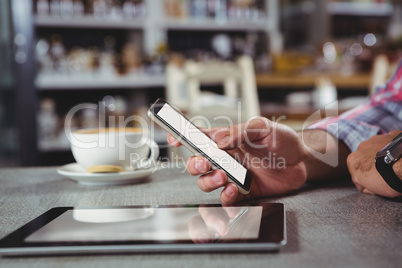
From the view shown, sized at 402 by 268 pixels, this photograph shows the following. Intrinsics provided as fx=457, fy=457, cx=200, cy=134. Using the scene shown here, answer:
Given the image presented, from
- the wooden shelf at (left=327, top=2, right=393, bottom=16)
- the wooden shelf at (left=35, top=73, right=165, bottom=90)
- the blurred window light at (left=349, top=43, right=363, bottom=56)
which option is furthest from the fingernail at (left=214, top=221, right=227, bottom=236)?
the wooden shelf at (left=327, top=2, right=393, bottom=16)

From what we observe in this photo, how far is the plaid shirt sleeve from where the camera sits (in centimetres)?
75

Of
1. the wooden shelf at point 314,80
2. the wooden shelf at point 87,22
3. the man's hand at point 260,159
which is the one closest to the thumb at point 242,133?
the man's hand at point 260,159

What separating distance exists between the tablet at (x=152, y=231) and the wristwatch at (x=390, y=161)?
6.0 inches

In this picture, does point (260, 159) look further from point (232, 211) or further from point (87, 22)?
point (87, 22)

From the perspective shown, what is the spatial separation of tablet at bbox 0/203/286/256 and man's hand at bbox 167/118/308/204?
0.20 feet

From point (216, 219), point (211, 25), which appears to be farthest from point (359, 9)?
point (216, 219)

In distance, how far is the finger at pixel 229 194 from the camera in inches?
20.7

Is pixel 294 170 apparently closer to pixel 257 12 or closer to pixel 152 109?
pixel 152 109

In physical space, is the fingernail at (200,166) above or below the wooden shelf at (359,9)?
below

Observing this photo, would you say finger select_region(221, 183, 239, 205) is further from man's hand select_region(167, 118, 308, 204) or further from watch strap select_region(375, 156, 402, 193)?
watch strap select_region(375, 156, 402, 193)

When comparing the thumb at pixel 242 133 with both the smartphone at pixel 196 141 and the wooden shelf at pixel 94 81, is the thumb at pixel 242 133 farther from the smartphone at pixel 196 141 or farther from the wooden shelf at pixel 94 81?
the wooden shelf at pixel 94 81

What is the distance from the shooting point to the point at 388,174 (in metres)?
0.54

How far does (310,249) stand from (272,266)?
5 centimetres

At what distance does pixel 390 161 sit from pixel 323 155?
18 cm
